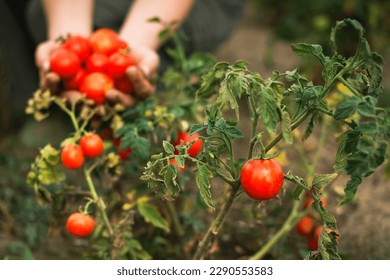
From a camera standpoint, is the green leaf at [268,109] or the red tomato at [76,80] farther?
the red tomato at [76,80]

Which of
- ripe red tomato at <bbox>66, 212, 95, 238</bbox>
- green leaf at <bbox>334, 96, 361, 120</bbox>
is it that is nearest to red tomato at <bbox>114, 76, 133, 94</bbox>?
ripe red tomato at <bbox>66, 212, 95, 238</bbox>

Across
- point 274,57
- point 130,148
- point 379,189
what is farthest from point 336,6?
point 130,148

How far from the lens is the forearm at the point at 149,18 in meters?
1.78

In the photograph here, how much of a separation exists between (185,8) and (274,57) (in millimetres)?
1233

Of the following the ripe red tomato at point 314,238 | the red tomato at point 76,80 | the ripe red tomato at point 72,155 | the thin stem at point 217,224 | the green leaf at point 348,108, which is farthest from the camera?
the red tomato at point 76,80

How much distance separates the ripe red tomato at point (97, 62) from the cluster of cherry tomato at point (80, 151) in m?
0.30

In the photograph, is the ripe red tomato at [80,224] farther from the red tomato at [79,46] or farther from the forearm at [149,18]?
the forearm at [149,18]

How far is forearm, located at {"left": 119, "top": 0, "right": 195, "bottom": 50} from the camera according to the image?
1.78m

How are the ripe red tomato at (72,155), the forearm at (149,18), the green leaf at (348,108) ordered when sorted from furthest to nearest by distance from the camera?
the forearm at (149,18), the ripe red tomato at (72,155), the green leaf at (348,108)

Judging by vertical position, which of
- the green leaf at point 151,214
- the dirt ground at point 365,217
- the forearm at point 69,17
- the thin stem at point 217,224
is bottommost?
the dirt ground at point 365,217

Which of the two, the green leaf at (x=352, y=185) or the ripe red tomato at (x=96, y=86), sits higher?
the green leaf at (x=352, y=185)

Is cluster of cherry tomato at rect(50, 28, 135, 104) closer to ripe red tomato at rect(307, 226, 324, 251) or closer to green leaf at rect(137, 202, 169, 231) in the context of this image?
green leaf at rect(137, 202, 169, 231)

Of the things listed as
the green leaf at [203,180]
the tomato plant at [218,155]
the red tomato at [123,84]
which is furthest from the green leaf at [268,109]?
the red tomato at [123,84]

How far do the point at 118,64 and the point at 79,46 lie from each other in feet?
0.40
